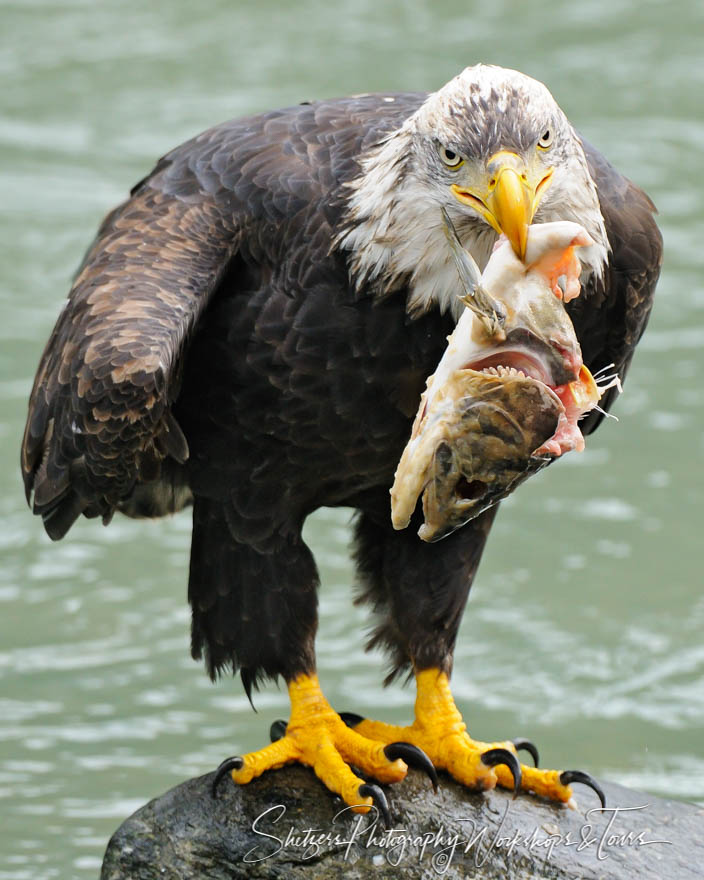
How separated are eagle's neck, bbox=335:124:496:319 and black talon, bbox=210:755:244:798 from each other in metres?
1.39

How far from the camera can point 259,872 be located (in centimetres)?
482

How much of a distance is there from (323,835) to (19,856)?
5.75 ft

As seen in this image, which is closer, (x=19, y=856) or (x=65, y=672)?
(x=19, y=856)

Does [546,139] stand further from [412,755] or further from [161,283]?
[412,755]

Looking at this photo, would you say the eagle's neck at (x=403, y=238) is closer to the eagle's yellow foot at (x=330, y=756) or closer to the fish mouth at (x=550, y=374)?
the fish mouth at (x=550, y=374)

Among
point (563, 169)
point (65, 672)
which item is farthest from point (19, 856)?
point (563, 169)

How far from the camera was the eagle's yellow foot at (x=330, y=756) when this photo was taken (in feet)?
16.4

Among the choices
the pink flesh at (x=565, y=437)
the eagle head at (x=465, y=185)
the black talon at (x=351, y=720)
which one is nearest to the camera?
the pink flesh at (x=565, y=437)

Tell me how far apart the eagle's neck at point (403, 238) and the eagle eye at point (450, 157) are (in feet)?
0.45

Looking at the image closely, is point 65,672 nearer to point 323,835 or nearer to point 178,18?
point 323,835

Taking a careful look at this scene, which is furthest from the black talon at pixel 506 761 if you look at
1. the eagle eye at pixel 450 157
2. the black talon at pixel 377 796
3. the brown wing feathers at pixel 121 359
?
the eagle eye at pixel 450 157

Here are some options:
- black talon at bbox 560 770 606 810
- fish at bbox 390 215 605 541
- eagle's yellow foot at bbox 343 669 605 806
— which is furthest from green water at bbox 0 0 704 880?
fish at bbox 390 215 605 541

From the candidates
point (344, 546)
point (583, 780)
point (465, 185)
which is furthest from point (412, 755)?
point (344, 546)

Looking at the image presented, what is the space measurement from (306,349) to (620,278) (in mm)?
915
